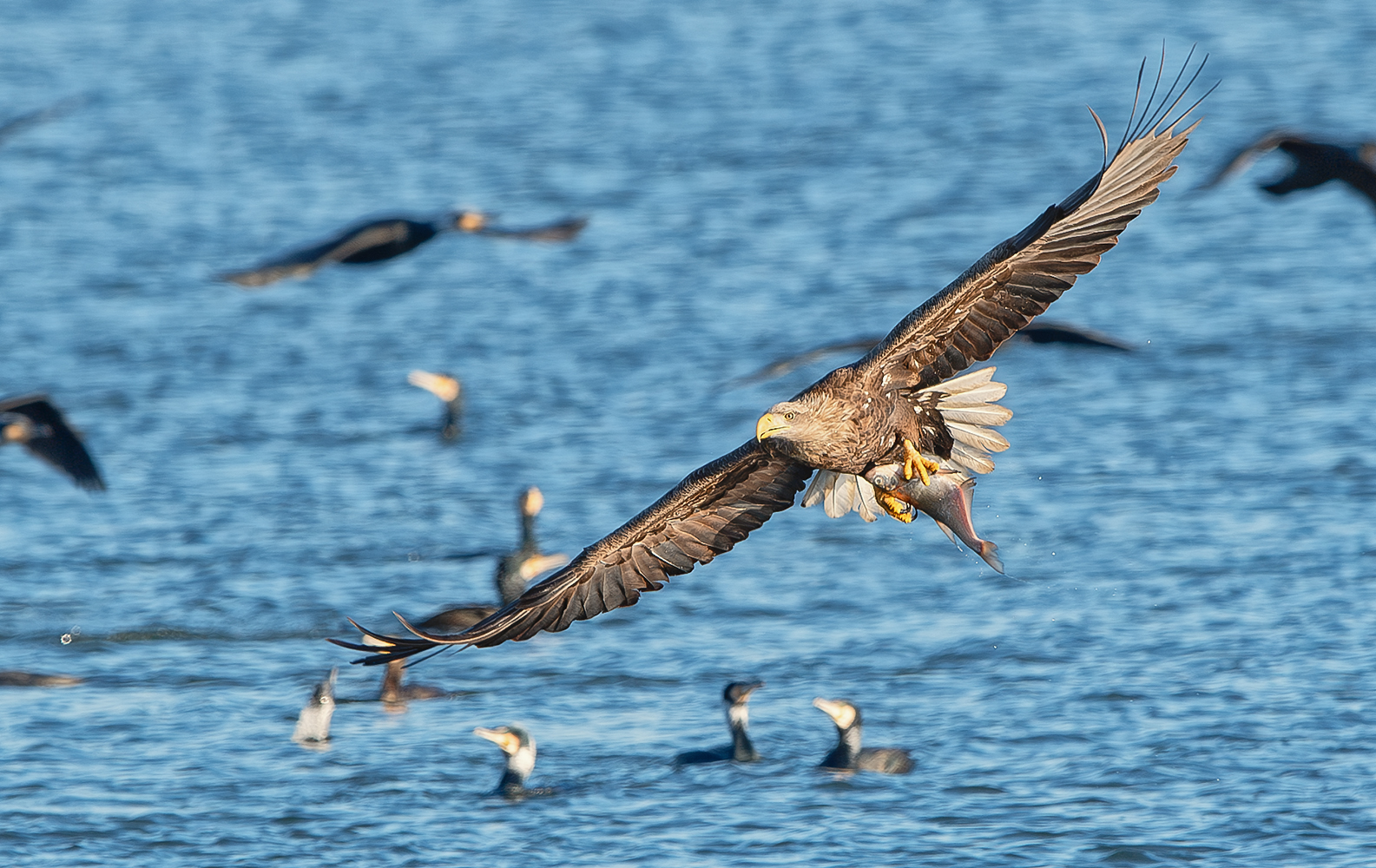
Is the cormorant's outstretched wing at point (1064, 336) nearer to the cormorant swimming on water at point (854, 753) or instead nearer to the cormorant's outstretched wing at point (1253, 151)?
the cormorant's outstretched wing at point (1253, 151)

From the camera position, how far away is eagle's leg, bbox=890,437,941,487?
5859mm

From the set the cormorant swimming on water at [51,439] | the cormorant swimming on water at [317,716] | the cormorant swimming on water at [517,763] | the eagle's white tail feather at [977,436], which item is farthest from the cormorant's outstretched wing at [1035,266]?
the cormorant swimming on water at [51,439]

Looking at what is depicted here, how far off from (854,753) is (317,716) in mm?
2013

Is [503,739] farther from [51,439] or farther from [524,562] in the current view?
[51,439]

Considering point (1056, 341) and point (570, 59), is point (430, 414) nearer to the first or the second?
point (1056, 341)

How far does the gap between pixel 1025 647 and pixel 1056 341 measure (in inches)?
49.9

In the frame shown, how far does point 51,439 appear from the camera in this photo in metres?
10.0

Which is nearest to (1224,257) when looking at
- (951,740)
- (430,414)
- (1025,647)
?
(430,414)

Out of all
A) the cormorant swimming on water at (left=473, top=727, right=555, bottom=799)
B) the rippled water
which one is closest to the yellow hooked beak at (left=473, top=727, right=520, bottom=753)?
the cormorant swimming on water at (left=473, top=727, right=555, bottom=799)

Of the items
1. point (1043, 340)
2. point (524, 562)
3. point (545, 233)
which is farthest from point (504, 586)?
point (1043, 340)

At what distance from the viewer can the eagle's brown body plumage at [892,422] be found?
5.56 meters

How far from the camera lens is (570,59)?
22.6m

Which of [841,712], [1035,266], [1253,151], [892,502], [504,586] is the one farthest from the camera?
[504,586]

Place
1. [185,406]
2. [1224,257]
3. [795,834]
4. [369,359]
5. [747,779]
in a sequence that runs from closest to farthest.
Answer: [795,834]
[747,779]
[185,406]
[369,359]
[1224,257]
